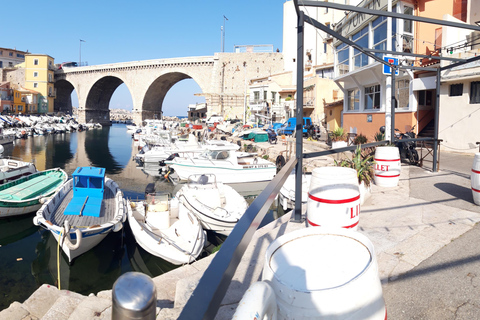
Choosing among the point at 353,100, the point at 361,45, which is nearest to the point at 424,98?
the point at 361,45

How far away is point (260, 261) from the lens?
12.6 feet

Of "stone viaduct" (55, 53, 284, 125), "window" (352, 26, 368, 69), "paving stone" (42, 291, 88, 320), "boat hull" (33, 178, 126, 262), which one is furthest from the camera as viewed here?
"stone viaduct" (55, 53, 284, 125)

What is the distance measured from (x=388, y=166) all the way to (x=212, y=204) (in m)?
5.86

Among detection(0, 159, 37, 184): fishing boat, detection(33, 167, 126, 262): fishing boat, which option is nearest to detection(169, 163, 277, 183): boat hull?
detection(33, 167, 126, 262): fishing boat

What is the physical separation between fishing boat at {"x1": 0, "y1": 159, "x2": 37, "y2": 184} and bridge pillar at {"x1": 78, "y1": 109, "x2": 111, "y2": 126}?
5995 cm

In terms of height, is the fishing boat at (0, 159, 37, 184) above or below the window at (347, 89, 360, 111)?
below

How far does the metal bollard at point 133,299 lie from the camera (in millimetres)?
1026

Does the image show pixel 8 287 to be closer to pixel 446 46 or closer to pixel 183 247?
pixel 183 247

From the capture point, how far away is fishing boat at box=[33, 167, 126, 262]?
28.9 ft

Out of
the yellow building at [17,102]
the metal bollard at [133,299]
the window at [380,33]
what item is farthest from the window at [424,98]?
the yellow building at [17,102]

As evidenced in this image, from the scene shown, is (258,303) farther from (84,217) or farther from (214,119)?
(214,119)

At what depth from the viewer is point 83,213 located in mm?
10328

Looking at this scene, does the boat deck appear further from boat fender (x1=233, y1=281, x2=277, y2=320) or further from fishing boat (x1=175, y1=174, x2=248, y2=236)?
boat fender (x1=233, y1=281, x2=277, y2=320)

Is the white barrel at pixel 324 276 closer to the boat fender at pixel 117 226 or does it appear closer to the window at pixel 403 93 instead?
the boat fender at pixel 117 226
